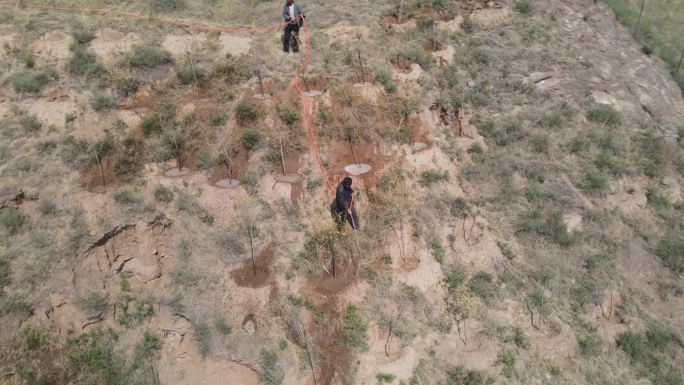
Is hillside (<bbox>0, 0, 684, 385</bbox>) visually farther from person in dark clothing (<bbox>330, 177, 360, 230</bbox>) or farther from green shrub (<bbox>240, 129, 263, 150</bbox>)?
person in dark clothing (<bbox>330, 177, 360, 230</bbox>)

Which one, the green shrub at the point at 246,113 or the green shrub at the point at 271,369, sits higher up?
the green shrub at the point at 246,113

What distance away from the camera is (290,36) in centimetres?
1215

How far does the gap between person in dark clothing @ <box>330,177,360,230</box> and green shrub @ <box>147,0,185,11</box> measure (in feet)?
31.0

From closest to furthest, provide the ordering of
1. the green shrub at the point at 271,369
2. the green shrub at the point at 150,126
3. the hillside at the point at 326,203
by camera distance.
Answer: the green shrub at the point at 271,369 < the hillside at the point at 326,203 < the green shrub at the point at 150,126

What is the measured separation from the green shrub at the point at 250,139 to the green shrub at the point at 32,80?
208 inches

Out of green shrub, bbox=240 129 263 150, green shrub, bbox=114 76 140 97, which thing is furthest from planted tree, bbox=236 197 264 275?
green shrub, bbox=114 76 140 97

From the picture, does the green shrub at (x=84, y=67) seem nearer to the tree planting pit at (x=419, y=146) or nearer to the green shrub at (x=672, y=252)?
the tree planting pit at (x=419, y=146)

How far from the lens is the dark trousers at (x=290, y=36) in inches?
474

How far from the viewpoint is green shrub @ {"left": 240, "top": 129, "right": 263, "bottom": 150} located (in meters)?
10.2

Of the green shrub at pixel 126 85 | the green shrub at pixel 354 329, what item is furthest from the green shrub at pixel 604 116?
the green shrub at pixel 126 85

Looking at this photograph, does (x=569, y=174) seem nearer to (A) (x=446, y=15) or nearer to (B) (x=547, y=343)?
(B) (x=547, y=343)

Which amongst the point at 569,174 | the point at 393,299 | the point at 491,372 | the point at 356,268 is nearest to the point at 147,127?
the point at 356,268

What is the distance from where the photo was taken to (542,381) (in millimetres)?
8125

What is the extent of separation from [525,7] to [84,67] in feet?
47.3
